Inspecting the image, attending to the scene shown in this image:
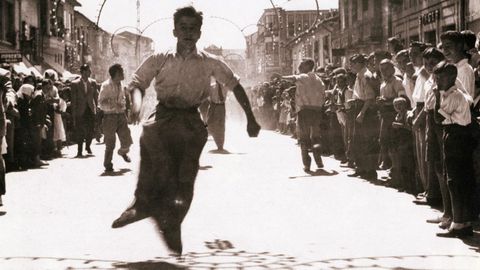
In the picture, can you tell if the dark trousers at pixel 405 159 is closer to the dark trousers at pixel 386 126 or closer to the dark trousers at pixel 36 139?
the dark trousers at pixel 386 126

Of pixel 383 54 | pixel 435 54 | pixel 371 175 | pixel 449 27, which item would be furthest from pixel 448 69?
pixel 449 27

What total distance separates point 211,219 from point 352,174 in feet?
16.1

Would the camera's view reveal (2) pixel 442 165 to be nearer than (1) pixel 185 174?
No

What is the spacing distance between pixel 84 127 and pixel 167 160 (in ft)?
36.6

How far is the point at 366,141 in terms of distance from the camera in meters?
12.1

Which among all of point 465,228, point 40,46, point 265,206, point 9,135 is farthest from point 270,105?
point 465,228

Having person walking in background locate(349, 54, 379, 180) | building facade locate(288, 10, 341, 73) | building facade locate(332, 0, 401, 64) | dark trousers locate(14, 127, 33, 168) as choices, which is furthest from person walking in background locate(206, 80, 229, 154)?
building facade locate(288, 10, 341, 73)

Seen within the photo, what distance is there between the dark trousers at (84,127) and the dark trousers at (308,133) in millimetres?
5872

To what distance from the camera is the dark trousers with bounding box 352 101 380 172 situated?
1184 centimetres

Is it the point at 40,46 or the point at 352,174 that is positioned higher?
the point at 40,46

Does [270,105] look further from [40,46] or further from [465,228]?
[465,228]

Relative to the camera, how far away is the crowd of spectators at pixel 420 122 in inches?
273

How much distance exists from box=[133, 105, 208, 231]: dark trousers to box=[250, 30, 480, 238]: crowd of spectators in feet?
7.88

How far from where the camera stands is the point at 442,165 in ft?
24.6
